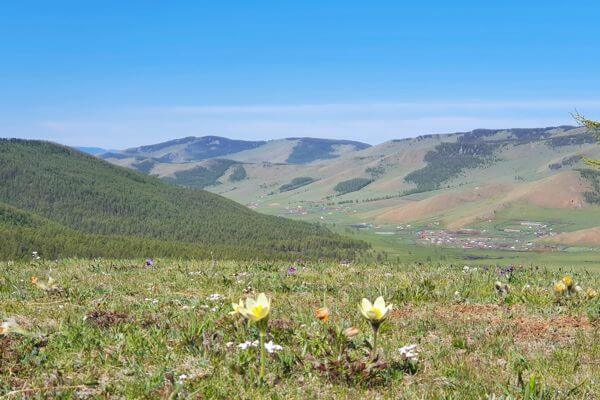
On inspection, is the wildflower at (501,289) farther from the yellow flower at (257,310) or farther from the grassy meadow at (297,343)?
the yellow flower at (257,310)

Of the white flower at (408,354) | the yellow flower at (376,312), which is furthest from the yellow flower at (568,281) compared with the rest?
the yellow flower at (376,312)

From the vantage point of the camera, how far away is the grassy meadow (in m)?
6.27

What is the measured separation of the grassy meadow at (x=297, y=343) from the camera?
6.27m

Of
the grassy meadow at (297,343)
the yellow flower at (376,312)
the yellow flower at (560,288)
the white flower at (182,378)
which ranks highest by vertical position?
the yellow flower at (376,312)

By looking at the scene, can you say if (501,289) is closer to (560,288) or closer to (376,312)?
(560,288)

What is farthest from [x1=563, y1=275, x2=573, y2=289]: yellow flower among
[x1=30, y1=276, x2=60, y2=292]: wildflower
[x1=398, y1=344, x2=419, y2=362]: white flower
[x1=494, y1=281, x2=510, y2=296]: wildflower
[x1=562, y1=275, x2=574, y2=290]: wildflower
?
[x1=30, y1=276, x2=60, y2=292]: wildflower

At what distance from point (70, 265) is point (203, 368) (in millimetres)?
14909

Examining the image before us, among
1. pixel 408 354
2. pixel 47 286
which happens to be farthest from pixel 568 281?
pixel 47 286

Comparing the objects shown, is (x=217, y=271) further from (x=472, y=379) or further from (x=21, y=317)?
(x=472, y=379)

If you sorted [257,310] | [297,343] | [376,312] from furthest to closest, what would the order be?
[297,343] < [376,312] < [257,310]

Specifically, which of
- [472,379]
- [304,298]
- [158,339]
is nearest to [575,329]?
[472,379]

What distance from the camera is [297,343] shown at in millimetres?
8406

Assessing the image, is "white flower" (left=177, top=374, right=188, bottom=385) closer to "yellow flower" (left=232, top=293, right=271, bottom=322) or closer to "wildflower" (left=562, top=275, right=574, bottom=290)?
"yellow flower" (left=232, top=293, right=271, bottom=322)

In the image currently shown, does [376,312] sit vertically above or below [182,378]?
above
